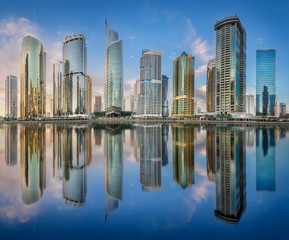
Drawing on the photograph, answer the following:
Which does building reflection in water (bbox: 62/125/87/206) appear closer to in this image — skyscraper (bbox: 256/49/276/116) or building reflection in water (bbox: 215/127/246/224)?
building reflection in water (bbox: 215/127/246/224)

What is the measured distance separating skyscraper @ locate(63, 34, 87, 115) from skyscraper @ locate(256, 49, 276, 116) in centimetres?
18832

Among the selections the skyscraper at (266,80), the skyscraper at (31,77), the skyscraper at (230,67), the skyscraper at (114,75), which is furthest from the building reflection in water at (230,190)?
the skyscraper at (266,80)

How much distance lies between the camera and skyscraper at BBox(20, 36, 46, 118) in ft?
509

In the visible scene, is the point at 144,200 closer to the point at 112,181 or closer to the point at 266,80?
the point at 112,181

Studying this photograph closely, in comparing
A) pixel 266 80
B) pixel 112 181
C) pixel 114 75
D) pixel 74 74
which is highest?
pixel 114 75

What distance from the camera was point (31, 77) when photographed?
15538 cm

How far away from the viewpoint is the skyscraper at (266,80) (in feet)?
563

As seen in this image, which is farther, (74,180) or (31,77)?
(31,77)

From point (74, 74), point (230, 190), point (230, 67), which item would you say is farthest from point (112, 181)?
point (74, 74)

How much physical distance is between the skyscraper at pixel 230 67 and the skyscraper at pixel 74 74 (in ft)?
432

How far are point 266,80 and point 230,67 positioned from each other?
79.4m

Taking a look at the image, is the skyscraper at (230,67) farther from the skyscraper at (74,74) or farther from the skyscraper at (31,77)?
the skyscraper at (31,77)

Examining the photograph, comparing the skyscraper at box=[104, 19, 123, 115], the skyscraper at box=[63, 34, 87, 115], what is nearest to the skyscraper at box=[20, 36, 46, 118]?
the skyscraper at box=[63, 34, 87, 115]

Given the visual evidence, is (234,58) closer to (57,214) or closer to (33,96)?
(57,214)
